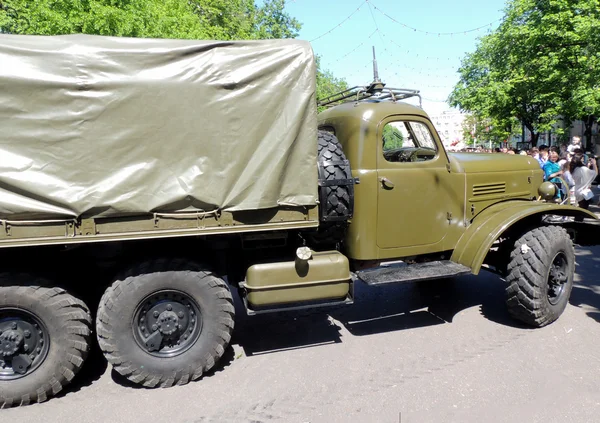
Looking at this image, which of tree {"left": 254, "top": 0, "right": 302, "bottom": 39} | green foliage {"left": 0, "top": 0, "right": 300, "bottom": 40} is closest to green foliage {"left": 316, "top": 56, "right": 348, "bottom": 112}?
tree {"left": 254, "top": 0, "right": 302, "bottom": 39}

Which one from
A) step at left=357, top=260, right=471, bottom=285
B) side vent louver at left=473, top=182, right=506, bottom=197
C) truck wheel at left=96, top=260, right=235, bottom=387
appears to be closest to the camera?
truck wheel at left=96, top=260, right=235, bottom=387

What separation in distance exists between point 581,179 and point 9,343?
1033 cm

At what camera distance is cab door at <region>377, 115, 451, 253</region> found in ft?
14.8

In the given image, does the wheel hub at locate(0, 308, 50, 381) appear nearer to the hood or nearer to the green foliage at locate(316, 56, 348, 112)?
the hood

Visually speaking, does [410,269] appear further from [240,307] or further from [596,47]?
[596,47]

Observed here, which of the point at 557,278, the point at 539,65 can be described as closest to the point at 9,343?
Answer: the point at 557,278

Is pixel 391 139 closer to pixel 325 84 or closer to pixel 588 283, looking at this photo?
pixel 588 283

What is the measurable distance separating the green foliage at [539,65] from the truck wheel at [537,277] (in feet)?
42.9

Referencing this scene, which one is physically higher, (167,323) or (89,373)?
(167,323)

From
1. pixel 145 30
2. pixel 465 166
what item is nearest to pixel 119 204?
pixel 465 166

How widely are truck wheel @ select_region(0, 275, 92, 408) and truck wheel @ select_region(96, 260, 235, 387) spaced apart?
0.64 feet

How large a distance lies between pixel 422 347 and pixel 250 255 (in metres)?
1.82

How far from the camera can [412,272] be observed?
180 inches

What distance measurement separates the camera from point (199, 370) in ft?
12.8
